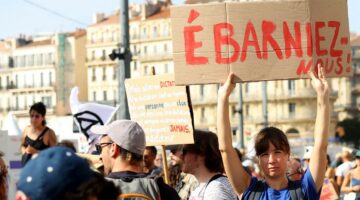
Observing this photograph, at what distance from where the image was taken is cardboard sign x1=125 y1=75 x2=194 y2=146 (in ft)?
31.4

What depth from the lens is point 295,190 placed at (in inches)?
260

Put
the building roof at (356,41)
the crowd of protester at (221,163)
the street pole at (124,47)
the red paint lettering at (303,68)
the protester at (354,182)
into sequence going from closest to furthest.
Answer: the crowd of protester at (221,163) → the red paint lettering at (303,68) → the protester at (354,182) → the street pole at (124,47) → the building roof at (356,41)

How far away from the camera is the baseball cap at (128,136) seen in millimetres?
6297

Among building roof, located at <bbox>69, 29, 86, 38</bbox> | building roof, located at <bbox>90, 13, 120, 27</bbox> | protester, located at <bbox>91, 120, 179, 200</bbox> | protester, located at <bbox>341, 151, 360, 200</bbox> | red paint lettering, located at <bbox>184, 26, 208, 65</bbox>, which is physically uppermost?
building roof, located at <bbox>90, 13, 120, 27</bbox>

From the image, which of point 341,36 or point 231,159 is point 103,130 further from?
point 341,36

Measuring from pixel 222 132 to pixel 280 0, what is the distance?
1157 millimetres

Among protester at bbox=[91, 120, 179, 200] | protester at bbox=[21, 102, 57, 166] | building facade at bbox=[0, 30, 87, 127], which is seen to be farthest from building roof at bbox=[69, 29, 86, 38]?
protester at bbox=[91, 120, 179, 200]

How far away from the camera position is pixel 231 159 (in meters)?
6.69

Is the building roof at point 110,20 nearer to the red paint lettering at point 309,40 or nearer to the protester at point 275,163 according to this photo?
the red paint lettering at point 309,40

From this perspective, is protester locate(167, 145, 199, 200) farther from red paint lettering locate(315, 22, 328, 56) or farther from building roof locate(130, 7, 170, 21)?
building roof locate(130, 7, 170, 21)

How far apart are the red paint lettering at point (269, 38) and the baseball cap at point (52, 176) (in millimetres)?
3337

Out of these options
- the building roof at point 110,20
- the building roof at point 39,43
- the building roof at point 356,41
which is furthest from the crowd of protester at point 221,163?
the building roof at point 39,43

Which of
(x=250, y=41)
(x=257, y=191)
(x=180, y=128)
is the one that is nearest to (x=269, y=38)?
(x=250, y=41)

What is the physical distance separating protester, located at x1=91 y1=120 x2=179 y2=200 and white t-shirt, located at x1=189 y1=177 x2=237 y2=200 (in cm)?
76
